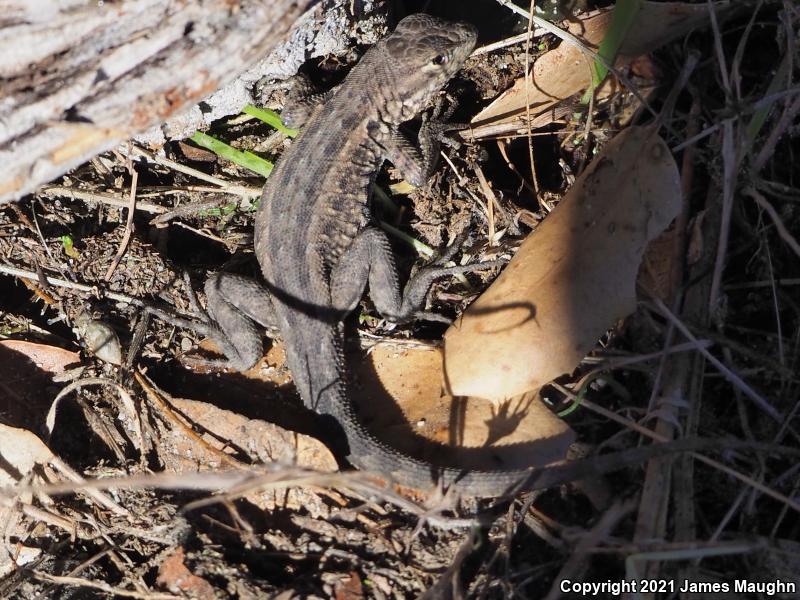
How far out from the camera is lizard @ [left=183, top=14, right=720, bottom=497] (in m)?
3.77

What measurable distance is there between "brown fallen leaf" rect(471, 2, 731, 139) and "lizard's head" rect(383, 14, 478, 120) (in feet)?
1.39

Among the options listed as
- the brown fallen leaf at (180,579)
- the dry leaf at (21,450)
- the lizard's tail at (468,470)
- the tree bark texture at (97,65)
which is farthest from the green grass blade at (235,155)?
the brown fallen leaf at (180,579)

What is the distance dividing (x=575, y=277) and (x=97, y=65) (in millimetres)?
2142

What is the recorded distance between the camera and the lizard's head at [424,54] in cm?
417

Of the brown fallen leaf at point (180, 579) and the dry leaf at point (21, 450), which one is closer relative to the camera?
the brown fallen leaf at point (180, 579)

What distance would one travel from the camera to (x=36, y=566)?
10.9 feet

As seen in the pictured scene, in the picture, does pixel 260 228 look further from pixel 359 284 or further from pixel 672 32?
pixel 672 32

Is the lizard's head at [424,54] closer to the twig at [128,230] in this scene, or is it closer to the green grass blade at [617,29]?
the green grass blade at [617,29]

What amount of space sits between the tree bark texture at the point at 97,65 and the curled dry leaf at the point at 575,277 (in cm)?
158

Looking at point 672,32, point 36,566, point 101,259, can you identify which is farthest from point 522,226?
point 36,566

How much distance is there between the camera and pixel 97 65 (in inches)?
102

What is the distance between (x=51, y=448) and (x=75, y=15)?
224 centimetres

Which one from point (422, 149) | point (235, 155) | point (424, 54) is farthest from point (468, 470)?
point (424, 54)

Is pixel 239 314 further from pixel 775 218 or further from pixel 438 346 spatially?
pixel 775 218
